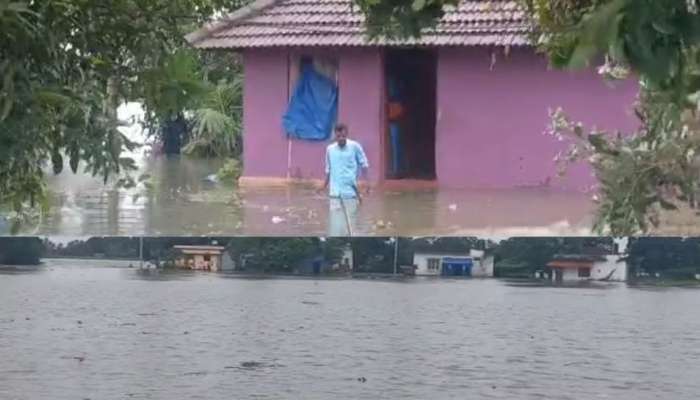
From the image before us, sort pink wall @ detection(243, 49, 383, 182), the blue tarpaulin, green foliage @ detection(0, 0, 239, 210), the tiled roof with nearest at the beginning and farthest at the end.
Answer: green foliage @ detection(0, 0, 239, 210) → the tiled roof → pink wall @ detection(243, 49, 383, 182) → the blue tarpaulin

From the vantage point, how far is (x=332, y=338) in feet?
27.8

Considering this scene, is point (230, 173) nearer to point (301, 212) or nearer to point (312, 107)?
point (312, 107)

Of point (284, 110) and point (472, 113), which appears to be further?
point (284, 110)

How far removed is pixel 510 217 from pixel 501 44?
9.68 feet

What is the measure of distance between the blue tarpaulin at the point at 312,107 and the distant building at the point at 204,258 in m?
10.3

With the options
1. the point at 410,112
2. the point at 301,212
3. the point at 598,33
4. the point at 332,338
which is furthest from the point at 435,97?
the point at 598,33

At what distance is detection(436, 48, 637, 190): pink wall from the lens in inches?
718

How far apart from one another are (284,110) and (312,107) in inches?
18.6

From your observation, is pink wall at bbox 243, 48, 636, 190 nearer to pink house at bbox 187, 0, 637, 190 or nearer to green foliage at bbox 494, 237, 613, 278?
pink house at bbox 187, 0, 637, 190

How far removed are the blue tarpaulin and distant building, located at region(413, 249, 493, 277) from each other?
10.5m

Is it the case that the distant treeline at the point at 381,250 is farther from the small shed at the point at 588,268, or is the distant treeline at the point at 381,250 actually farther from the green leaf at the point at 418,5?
the green leaf at the point at 418,5

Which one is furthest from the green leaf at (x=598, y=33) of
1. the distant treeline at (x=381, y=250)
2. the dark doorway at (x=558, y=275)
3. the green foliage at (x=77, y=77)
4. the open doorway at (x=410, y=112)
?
the open doorway at (x=410, y=112)

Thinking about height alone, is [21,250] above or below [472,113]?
below

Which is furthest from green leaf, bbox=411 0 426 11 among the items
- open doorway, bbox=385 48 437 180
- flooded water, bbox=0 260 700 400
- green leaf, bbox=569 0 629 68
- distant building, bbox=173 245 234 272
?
open doorway, bbox=385 48 437 180
